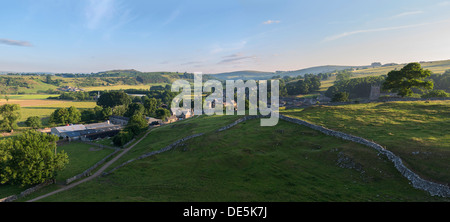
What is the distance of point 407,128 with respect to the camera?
1409 inches

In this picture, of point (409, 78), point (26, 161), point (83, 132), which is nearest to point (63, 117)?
point (83, 132)

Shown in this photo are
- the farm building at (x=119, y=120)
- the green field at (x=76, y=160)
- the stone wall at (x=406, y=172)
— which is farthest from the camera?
the farm building at (x=119, y=120)

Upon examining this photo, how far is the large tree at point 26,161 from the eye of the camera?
32.5 metres

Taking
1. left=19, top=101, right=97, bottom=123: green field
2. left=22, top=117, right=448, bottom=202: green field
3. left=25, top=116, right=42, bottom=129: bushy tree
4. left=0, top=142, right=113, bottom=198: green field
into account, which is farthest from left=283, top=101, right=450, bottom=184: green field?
left=19, top=101, right=97, bottom=123: green field

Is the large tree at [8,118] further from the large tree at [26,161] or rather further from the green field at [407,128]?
the green field at [407,128]

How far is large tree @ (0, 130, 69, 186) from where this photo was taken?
32.5 metres

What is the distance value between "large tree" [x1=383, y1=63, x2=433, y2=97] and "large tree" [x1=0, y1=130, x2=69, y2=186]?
81.2 meters

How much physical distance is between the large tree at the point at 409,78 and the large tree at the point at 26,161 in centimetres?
8116

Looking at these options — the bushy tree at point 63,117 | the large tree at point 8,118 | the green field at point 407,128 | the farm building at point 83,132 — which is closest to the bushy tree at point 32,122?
the bushy tree at point 63,117

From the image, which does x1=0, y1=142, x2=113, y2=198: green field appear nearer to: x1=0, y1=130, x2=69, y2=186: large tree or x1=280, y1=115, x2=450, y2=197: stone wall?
x1=0, y1=130, x2=69, y2=186: large tree

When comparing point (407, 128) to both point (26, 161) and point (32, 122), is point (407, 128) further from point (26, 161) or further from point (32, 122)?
point (32, 122)

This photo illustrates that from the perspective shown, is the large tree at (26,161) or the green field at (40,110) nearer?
the large tree at (26,161)

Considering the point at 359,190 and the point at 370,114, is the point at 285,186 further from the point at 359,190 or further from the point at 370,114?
the point at 370,114
